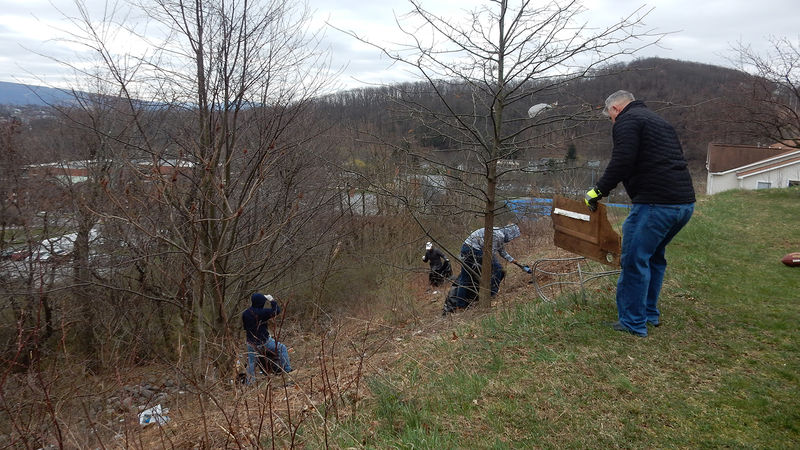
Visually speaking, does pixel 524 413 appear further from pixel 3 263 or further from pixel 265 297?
pixel 3 263

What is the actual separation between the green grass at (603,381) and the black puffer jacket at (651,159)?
1234 mm

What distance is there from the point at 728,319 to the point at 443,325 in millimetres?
3047

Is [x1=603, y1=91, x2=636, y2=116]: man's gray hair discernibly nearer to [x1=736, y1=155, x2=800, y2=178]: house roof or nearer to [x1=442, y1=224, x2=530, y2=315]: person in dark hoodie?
[x1=442, y1=224, x2=530, y2=315]: person in dark hoodie

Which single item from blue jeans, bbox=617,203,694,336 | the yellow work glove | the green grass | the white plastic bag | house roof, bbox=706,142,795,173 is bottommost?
the white plastic bag

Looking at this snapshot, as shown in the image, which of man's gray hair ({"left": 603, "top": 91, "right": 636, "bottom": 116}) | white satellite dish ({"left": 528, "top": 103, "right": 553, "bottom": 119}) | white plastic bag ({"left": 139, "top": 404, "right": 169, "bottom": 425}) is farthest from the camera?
white satellite dish ({"left": 528, "top": 103, "right": 553, "bottom": 119})

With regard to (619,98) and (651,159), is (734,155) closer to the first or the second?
(619,98)

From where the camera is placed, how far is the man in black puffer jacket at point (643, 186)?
3904mm

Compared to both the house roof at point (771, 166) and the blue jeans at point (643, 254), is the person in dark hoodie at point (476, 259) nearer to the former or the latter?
the blue jeans at point (643, 254)

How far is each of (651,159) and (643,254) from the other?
30.5 inches

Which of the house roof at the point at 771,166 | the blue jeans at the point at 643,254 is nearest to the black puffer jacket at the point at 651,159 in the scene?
the blue jeans at the point at 643,254

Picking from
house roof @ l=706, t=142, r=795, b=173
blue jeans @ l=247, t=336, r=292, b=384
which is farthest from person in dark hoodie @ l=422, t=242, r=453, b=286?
house roof @ l=706, t=142, r=795, b=173

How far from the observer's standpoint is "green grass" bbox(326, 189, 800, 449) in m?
2.93

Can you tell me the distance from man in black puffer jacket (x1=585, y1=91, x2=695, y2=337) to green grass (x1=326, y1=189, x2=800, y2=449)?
0.53 metres

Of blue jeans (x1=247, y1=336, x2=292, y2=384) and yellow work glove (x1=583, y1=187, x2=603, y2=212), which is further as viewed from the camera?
blue jeans (x1=247, y1=336, x2=292, y2=384)
